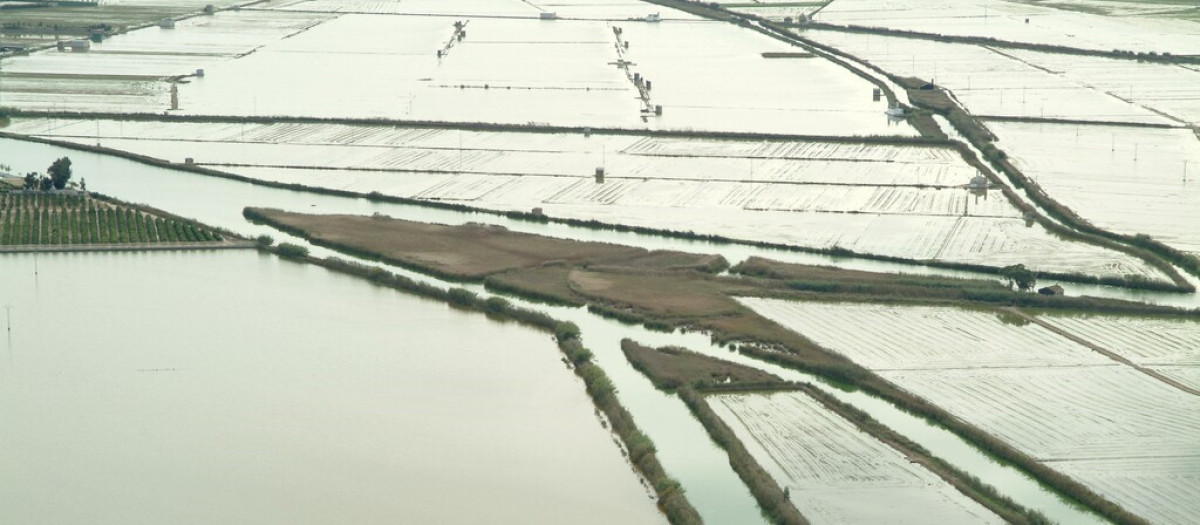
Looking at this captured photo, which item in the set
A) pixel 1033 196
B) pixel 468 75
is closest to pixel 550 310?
pixel 1033 196

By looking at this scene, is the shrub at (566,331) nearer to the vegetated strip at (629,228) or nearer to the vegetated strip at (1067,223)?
the vegetated strip at (629,228)

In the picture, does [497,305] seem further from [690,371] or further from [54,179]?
[54,179]

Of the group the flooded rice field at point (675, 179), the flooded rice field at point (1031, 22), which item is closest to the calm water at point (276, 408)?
the flooded rice field at point (675, 179)

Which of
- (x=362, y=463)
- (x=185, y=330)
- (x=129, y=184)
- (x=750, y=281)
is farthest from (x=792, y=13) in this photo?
(x=362, y=463)

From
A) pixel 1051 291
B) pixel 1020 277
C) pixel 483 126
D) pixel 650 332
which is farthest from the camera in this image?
pixel 483 126

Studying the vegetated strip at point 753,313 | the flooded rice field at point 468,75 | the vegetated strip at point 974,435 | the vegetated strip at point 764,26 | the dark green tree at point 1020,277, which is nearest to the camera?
the vegetated strip at point 974,435

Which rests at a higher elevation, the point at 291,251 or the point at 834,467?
the point at 291,251
